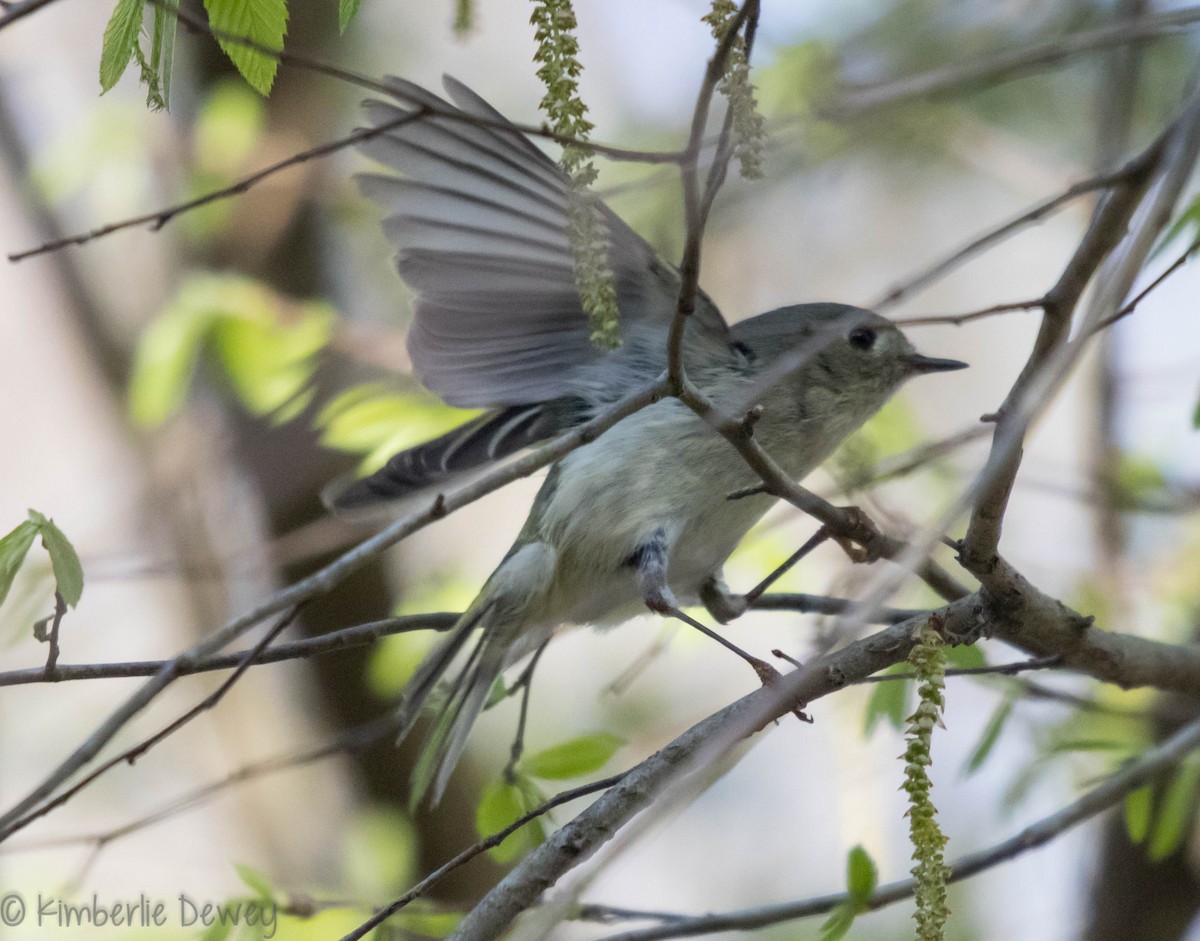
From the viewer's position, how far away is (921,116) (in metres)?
2.93

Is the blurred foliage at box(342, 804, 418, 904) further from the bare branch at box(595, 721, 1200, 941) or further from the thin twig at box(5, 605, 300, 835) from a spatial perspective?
the thin twig at box(5, 605, 300, 835)

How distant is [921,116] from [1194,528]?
129 centimetres

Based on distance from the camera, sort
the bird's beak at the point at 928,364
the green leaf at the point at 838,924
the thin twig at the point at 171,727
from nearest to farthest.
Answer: the thin twig at the point at 171,727, the green leaf at the point at 838,924, the bird's beak at the point at 928,364

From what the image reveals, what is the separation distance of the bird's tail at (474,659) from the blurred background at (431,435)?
0.20 m

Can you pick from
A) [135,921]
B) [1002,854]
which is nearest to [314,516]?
[135,921]

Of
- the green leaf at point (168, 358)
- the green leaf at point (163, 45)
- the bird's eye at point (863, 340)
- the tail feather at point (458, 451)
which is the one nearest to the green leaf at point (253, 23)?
the green leaf at point (163, 45)

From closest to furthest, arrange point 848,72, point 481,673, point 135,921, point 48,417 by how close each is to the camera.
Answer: point 481,673 → point 135,921 → point 848,72 → point 48,417

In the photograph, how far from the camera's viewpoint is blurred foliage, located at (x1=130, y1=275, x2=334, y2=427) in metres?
2.56

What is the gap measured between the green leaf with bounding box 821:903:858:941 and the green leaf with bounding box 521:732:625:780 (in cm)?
42

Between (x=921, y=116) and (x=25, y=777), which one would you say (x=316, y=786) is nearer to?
(x=25, y=777)

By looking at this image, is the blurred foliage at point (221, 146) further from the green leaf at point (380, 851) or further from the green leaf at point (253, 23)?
the green leaf at point (253, 23)

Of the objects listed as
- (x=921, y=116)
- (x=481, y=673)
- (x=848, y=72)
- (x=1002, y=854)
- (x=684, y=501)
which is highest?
(x=848, y=72)

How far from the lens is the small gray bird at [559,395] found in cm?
176

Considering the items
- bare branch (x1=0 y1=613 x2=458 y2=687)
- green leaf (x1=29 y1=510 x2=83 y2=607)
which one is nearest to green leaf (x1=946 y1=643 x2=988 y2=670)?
bare branch (x1=0 y1=613 x2=458 y2=687)
